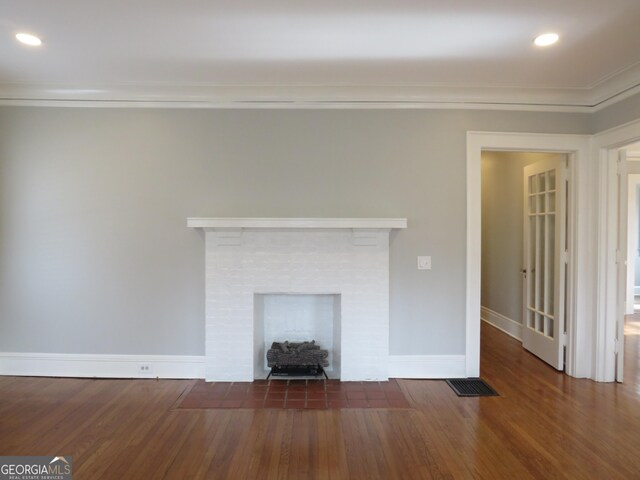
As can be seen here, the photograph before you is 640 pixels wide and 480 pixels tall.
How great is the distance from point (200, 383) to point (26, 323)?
1744 mm

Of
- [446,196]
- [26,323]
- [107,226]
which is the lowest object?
[26,323]

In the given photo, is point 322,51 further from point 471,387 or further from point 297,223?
point 471,387

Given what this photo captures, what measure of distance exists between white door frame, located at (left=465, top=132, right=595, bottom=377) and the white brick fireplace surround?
0.80 m

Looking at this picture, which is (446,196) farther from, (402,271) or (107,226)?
(107,226)

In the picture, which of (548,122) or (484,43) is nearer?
(484,43)

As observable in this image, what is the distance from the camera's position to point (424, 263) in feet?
10.7

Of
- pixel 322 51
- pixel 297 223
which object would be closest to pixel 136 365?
pixel 297 223

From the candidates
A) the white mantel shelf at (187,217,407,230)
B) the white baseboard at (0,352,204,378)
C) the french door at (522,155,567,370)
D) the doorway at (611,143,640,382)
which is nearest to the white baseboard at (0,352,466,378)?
the white baseboard at (0,352,204,378)

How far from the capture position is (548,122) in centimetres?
329

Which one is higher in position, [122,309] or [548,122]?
[548,122]

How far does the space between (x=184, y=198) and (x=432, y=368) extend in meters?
2.78

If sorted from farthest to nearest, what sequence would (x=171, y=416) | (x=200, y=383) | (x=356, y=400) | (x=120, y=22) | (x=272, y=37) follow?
(x=200, y=383)
(x=356, y=400)
(x=171, y=416)
(x=272, y=37)
(x=120, y=22)

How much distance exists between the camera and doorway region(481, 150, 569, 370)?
138 inches

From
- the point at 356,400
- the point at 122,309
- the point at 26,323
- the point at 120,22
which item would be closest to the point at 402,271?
the point at 356,400
